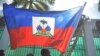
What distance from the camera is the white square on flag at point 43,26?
6.56 meters

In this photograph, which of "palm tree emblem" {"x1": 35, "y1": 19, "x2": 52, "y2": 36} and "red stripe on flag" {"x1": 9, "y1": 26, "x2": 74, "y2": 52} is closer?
"red stripe on flag" {"x1": 9, "y1": 26, "x2": 74, "y2": 52}

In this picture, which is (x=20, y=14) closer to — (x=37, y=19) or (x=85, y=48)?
(x=37, y=19)

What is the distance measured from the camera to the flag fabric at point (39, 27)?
6.50 m

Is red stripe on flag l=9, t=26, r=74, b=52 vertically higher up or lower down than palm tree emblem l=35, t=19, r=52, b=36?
lower down

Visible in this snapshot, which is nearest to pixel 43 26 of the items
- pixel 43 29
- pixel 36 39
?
pixel 43 29

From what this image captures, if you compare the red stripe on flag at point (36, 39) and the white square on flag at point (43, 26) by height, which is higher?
the white square on flag at point (43, 26)

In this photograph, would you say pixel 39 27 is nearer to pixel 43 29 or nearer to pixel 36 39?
pixel 43 29

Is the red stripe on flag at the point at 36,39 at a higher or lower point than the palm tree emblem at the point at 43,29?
lower

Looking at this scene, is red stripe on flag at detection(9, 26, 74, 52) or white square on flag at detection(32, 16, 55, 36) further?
white square on flag at detection(32, 16, 55, 36)

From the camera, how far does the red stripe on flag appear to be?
6.45 meters

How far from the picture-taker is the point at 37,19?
6684 millimetres

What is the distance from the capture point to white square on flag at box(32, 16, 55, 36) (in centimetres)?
656

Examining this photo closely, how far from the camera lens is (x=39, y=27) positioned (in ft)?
21.7

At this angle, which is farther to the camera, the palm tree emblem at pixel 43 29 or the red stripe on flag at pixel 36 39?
the palm tree emblem at pixel 43 29
